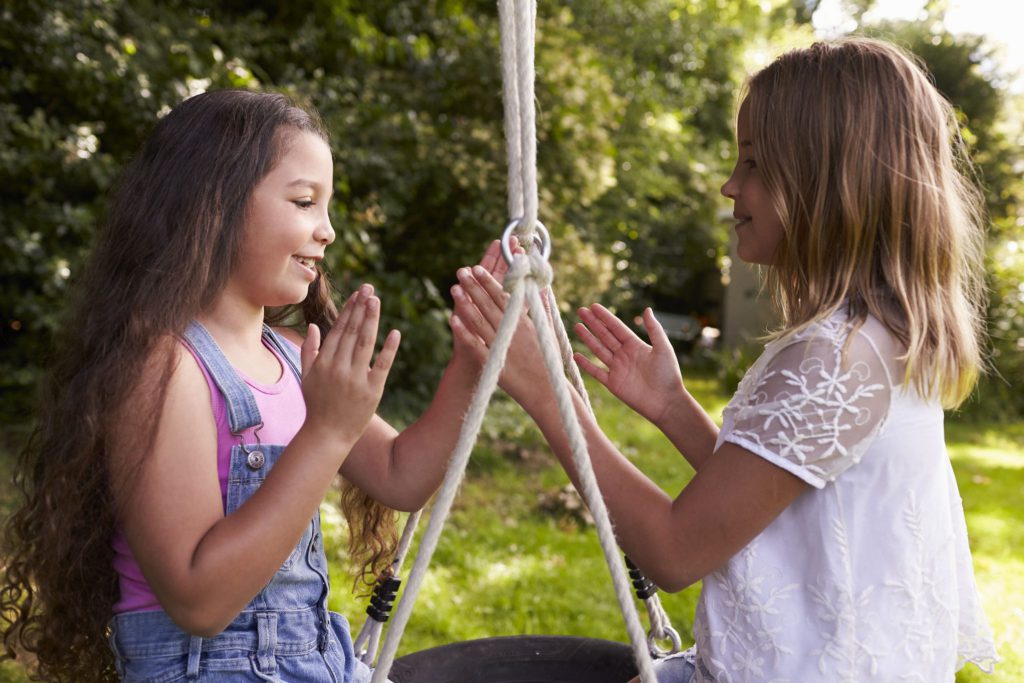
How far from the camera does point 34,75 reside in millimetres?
4406

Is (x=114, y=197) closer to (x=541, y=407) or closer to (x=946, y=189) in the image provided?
(x=541, y=407)

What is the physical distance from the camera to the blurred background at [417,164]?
4.24 metres

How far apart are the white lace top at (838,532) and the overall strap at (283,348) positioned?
2.38ft

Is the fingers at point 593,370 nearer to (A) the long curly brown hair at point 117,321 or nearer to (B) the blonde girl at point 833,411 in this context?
(B) the blonde girl at point 833,411

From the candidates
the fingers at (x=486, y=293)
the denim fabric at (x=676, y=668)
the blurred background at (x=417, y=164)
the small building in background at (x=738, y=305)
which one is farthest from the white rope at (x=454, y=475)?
the small building in background at (x=738, y=305)

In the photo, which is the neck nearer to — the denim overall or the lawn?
the denim overall

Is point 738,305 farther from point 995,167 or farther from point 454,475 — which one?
point 454,475

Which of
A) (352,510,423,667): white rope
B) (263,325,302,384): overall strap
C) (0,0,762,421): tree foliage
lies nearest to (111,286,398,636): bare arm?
(263,325,302,384): overall strap

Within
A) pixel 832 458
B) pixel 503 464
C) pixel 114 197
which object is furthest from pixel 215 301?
pixel 503 464

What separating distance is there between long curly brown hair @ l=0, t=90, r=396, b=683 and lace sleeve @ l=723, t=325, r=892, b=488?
32.0 inches

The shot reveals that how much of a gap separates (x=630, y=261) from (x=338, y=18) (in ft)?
20.8

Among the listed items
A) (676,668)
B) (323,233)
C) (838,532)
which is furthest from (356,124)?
(838,532)

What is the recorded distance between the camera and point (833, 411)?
1.26m

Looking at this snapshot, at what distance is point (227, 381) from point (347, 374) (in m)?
0.26
